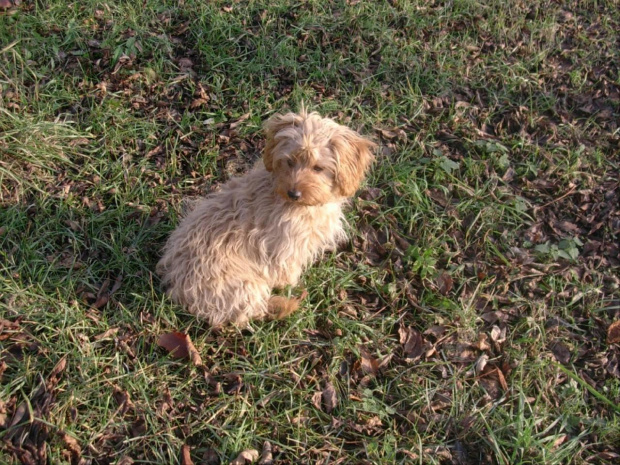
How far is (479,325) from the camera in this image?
402cm

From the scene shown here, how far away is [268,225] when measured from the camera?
347cm

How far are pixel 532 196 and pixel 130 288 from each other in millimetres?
3643

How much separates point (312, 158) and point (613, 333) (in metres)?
2.80

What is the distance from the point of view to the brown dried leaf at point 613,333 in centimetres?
401

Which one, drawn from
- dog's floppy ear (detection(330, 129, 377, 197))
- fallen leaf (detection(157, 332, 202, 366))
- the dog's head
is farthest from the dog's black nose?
fallen leaf (detection(157, 332, 202, 366))

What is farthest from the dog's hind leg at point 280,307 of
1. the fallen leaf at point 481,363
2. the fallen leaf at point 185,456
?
the fallen leaf at point 481,363

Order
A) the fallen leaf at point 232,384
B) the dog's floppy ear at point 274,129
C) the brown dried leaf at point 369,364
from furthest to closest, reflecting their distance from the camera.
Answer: the brown dried leaf at point 369,364, the fallen leaf at point 232,384, the dog's floppy ear at point 274,129

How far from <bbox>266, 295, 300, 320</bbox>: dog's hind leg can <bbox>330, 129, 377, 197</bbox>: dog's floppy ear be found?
91 cm

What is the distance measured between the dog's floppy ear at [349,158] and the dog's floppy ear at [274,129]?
287 millimetres

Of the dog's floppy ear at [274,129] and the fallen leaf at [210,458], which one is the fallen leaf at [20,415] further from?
the dog's floppy ear at [274,129]

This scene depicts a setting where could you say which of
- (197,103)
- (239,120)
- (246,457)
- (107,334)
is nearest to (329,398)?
(246,457)

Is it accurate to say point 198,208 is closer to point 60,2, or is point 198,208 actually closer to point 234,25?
point 234,25

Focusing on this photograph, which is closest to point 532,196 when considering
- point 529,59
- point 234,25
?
Answer: point 529,59

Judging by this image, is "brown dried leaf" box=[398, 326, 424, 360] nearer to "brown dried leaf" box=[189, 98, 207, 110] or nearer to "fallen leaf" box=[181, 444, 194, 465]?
"fallen leaf" box=[181, 444, 194, 465]
